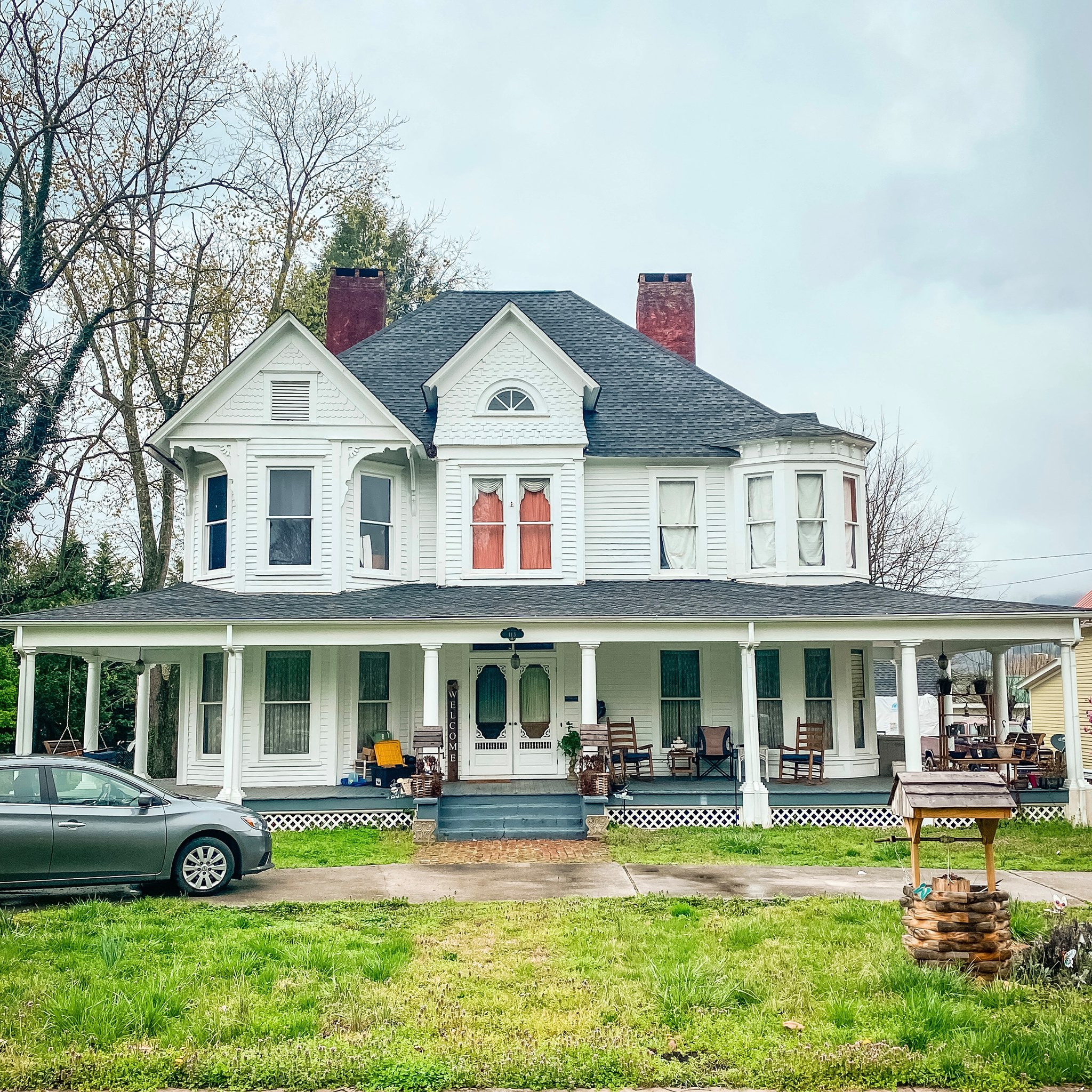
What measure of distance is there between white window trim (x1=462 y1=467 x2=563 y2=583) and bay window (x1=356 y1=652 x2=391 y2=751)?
2.20m

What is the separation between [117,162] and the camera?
25.7m

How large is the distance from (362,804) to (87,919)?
720cm

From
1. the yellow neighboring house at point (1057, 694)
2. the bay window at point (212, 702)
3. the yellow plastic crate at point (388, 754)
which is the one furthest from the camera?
the yellow neighboring house at point (1057, 694)

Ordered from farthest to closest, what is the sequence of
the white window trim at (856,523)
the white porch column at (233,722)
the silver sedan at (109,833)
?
the white window trim at (856,523)
the white porch column at (233,722)
the silver sedan at (109,833)

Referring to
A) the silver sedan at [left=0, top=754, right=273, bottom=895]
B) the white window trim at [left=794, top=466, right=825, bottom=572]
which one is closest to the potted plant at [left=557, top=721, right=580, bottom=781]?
the white window trim at [left=794, top=466, right=825, bottom=572]

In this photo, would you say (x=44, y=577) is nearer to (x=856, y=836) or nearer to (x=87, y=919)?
(x=87, y=919)

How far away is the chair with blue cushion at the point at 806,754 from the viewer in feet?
62.3

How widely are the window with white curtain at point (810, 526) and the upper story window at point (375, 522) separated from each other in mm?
7614

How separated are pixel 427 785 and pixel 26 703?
6.36 m

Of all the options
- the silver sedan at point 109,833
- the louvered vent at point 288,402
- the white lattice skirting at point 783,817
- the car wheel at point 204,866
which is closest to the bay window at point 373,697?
the louvered vent at point 288,402

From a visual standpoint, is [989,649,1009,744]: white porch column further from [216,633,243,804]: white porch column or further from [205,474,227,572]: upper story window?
[205,474,227,572]: upper story window

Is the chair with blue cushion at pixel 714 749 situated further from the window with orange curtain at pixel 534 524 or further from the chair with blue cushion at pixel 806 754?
the window with orange curtain at pixel 534 524

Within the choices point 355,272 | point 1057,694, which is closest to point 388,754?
point 355,272

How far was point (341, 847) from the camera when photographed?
15.1 m
